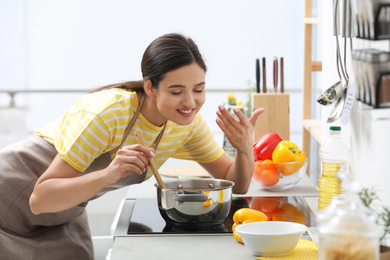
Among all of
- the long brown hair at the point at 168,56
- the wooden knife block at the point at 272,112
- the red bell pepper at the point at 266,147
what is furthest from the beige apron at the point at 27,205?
the wooden knife block at the point at 272,112

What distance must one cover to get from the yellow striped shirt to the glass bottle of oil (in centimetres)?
49

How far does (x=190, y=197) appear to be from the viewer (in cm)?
148

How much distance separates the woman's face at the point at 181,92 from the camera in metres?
1.59

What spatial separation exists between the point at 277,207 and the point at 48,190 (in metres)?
0.62

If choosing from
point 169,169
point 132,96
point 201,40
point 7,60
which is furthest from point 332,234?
point 7,60

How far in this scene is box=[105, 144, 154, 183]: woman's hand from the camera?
1.46 metres

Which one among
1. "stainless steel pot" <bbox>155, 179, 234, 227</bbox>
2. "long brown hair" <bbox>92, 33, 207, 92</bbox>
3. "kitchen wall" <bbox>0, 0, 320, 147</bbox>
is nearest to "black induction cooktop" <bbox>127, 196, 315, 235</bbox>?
"stainless steel pot" <bbox>155, 179, 234, 227</bbox>

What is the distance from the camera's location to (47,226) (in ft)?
6.09

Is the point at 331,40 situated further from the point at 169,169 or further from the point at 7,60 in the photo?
the point at 7,60

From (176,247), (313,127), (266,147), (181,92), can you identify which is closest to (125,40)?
(313,127)

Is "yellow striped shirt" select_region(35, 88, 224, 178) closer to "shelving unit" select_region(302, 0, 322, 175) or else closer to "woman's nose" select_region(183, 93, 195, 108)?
"woman's nose" select_region(183, 93, 195, 108)

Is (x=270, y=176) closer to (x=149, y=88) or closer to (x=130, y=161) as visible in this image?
(x=149, y=88)

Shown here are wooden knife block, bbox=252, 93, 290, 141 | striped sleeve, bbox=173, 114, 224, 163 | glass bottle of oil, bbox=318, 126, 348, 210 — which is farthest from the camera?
wooden knife block, bbox=252, 93, 290, 141

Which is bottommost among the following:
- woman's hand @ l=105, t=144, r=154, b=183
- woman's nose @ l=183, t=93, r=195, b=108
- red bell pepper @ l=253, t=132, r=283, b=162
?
red bell pepper @ l=253, t=132, r=283, b=162
